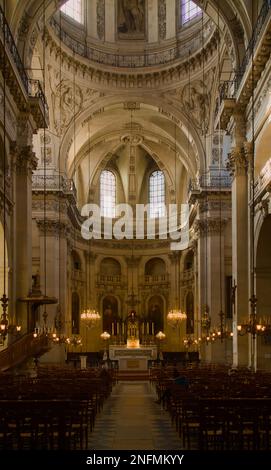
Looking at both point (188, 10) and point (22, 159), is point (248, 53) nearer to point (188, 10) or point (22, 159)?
point (22, 159)

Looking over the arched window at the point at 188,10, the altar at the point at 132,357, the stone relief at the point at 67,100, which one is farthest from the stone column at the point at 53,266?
the arched window at the point at 188,10

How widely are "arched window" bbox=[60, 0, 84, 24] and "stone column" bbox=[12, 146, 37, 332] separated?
749 inches

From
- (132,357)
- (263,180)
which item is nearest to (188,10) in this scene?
(132,357)

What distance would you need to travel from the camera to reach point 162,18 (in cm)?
4875

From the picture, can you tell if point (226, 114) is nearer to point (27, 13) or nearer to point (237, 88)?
point (237, 88)

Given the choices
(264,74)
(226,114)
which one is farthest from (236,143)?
(264,74)

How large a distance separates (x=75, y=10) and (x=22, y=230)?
865 inches

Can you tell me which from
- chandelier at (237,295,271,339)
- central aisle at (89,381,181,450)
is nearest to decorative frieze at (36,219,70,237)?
central aisle at (89,381,181,450)

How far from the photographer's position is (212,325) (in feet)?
149

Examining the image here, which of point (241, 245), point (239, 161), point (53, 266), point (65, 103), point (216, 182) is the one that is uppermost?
point (65, 103)

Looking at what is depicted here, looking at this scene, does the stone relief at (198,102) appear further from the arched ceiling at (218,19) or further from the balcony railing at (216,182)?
the arched ceiling at (218,19)

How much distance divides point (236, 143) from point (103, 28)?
842 inches
